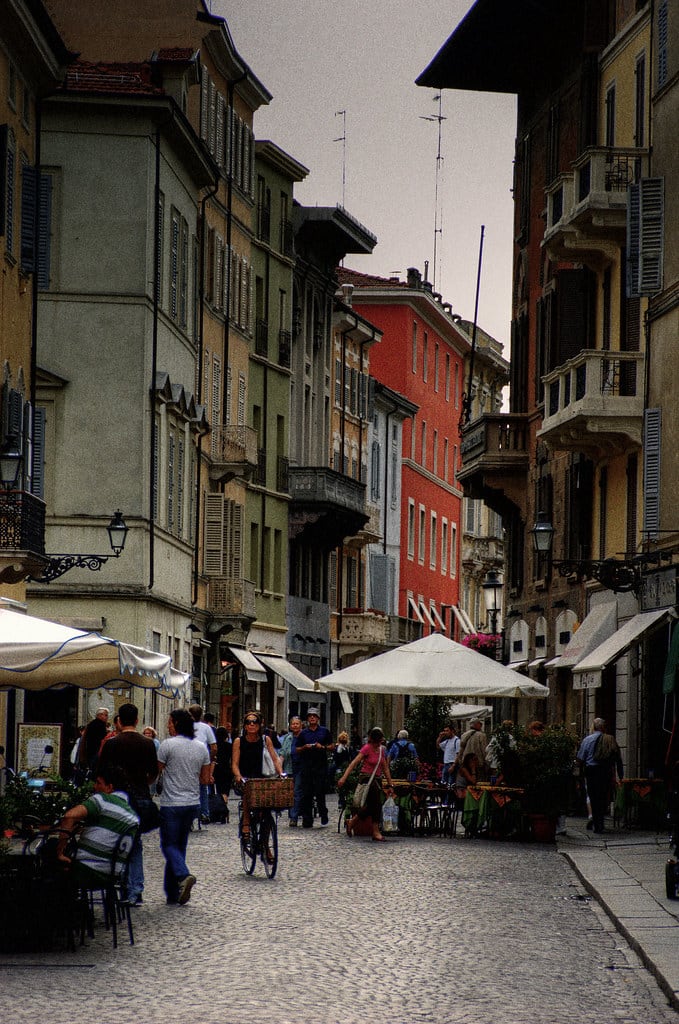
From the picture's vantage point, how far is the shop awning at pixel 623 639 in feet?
108

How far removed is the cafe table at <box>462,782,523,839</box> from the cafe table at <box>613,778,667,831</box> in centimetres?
242

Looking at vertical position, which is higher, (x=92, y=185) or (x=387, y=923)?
(x=92, y=185)

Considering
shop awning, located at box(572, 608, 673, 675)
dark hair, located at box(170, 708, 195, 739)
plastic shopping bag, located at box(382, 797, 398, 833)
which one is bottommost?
plastic shopping bag, located at box(382, 797, 398, 833)

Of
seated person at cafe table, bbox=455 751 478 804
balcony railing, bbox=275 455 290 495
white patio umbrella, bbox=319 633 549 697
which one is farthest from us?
balcony railing, bbox=275 455 290 495

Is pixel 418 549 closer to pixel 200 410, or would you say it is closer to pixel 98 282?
pixel 200 410

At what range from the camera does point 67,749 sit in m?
40.6

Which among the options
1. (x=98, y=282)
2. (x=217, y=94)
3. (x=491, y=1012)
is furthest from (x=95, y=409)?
(x=491, y=1012)

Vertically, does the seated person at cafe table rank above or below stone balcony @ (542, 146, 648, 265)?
A: below

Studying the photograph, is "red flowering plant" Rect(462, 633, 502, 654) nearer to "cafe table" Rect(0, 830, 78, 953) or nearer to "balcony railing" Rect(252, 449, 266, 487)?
"balcony railing" Rect(252, 449, 266, 487)

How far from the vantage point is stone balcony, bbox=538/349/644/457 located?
3659cm

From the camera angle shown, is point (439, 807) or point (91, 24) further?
point (91, 24)

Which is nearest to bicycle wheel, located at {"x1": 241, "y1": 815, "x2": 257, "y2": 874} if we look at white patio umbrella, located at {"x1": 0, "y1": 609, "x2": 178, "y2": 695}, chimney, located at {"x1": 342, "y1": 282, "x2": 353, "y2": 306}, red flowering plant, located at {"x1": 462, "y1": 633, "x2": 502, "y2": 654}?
white patio umbrella, located at {"x1": 0, "y1": 609, "x2": 178, "y2": 695}

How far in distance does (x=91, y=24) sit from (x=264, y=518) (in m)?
17.9

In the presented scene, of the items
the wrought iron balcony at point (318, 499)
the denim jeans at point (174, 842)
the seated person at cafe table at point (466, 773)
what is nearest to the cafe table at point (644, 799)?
the seated person at cafe table at point (466, 773)
